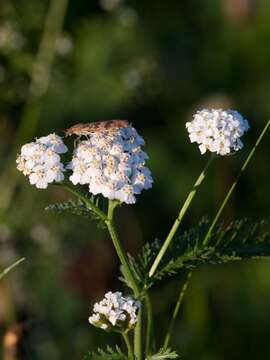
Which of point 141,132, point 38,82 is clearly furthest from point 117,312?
point 141,132

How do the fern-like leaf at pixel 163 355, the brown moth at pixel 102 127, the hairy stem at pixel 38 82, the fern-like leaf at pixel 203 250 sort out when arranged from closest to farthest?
the fern-like leaf at pixel 163 355, the fern-like leaf at pixel 203 250, the brown moth at pixel 102 127, the hairy stem at pixel 38 82

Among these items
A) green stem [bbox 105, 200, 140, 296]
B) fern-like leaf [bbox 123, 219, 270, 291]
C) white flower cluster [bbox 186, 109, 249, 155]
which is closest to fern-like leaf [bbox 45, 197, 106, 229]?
green stem [bbox 105, 200, 140, 296]

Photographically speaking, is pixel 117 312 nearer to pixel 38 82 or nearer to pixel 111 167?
pixel 111 167

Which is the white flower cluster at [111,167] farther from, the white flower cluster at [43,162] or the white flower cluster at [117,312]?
the white flower cluster at [117,312]

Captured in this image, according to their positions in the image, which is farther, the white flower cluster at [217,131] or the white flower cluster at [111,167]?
the white flower cluster at [217,131]

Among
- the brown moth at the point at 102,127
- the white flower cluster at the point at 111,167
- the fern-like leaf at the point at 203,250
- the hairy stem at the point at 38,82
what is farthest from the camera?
the hairy stem at the point at 38,82

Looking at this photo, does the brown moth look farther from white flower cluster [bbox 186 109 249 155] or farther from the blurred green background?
the blurred green background

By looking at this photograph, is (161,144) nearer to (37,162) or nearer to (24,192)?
(24,192)

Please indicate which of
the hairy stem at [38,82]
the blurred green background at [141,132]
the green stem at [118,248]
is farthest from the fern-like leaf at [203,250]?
the hairy stem at [38,82]
